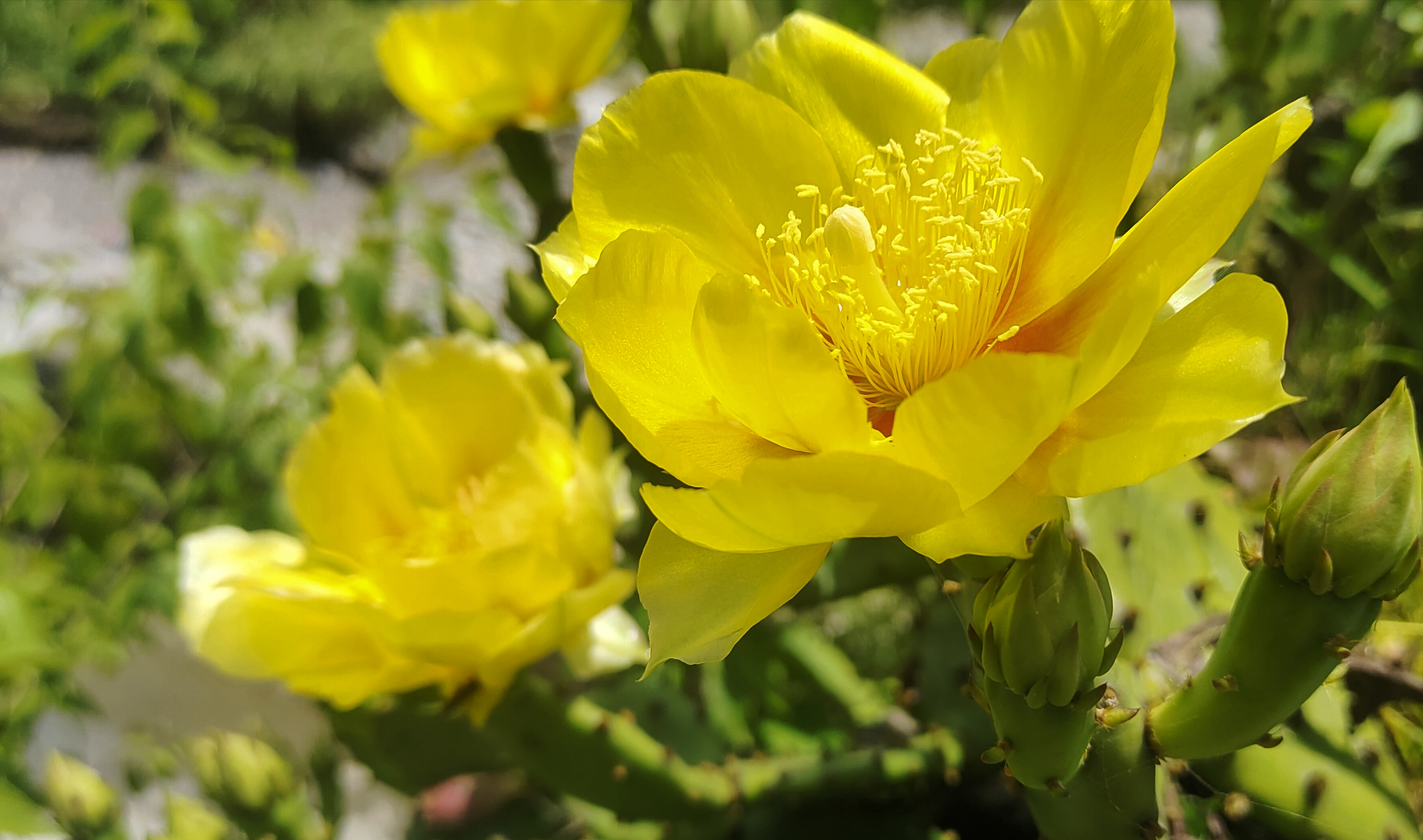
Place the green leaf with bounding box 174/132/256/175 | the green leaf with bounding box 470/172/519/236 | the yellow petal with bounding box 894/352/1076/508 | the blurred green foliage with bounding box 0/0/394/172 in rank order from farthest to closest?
the blurred green foliage with bounding box 0/0/394/172
the green leaf with bounding box 470/172/519/236
the green leaf with bounding box 174/132/256/175
the yellow petal with bounding box 894/352/1076/508

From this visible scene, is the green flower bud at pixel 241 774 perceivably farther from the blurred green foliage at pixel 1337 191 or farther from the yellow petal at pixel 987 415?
the blurred green foliage at pixel 1337 191

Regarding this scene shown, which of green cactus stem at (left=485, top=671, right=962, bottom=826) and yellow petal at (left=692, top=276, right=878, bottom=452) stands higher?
yellow petal at (left=692, top=276, right=878, bottom=452)

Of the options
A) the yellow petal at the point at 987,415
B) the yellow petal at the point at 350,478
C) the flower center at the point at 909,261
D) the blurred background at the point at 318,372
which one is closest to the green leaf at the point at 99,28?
the blurred background at the point at 318,372

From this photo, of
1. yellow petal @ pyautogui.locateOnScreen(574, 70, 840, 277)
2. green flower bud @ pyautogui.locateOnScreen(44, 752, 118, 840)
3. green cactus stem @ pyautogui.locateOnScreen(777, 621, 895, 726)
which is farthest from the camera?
green cactus stem @ pyautogui.locateOnScreen(777, 621, 895, 726)

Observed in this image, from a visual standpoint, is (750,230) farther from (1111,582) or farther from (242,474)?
(242,474)

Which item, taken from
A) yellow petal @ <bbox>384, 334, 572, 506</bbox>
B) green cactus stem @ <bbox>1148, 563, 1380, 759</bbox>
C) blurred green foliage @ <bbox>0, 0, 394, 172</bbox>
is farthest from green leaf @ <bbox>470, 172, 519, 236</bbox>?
blurred green foliage @ <bbox>0, 0, 394, 172</bbox>

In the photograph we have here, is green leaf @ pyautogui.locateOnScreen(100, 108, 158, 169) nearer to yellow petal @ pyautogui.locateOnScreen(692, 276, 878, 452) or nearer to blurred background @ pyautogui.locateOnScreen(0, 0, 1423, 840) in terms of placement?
blurred background @ pyautogui.locateOnScreen(0, 0, 1423, 840)

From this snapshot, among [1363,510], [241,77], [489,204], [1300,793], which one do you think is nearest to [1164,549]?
[1300,793]

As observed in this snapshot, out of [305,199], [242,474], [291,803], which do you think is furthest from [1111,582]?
[305,199]
